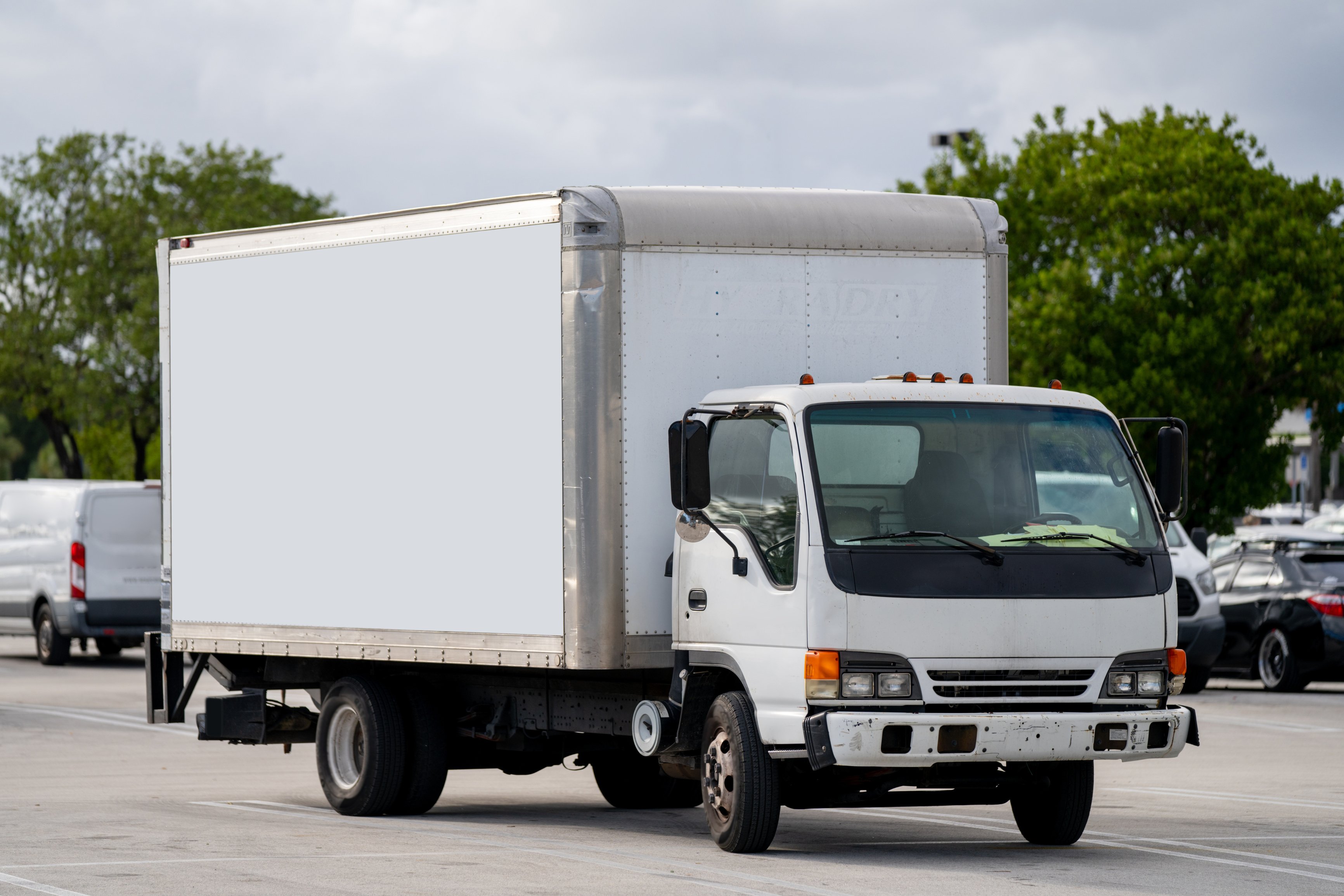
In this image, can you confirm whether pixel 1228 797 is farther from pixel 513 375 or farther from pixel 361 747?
pixel 513 375

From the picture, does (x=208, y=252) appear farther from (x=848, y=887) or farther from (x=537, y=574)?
(x=848, y=887)

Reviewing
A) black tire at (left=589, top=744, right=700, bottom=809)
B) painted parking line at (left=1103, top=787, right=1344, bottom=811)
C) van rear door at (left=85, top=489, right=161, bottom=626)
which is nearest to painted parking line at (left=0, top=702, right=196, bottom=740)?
van rear door at (left=85, top=489, right=161, bottom=626)

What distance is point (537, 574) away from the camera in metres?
11.0

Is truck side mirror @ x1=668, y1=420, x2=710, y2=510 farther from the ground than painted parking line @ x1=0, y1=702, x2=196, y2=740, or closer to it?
farther from the ground

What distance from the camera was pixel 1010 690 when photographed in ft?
32.8

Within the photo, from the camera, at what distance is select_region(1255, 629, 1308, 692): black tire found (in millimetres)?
23781

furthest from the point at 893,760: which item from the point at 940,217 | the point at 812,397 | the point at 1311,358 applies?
the point at 1311,358

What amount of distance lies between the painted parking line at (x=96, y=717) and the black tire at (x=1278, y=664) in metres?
11.7

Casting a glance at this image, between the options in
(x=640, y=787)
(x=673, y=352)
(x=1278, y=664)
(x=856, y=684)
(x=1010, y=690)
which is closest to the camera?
(x=856, y=684)

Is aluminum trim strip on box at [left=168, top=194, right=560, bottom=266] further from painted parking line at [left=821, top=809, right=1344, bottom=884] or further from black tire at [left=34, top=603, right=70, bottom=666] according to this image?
black tire at [left=34, top=603, right=70, bottom=666]

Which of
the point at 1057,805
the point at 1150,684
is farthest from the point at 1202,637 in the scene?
the point at 1150,684

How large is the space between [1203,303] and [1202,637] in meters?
16.3

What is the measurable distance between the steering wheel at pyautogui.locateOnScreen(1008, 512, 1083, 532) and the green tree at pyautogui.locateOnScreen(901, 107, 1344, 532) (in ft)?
88.9

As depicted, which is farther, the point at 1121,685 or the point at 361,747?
the point at 361,747
